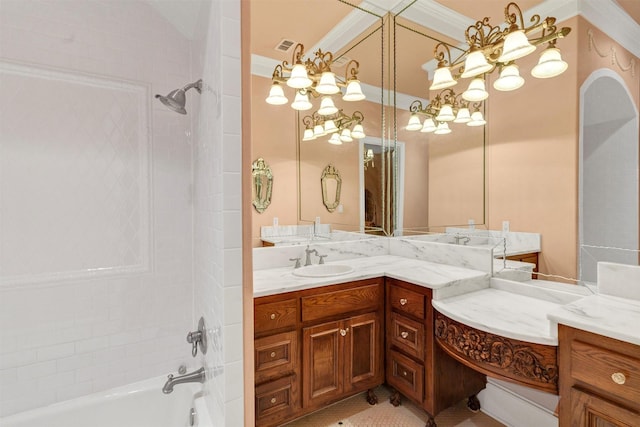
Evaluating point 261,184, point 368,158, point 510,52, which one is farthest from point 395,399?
point 510,52

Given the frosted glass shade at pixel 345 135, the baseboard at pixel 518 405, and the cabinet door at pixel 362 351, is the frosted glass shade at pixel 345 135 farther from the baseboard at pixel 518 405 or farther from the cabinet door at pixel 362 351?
the baseboard at pixel 518 405

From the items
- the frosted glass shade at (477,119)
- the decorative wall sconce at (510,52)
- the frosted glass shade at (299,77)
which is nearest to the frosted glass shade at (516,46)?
the decorative wall sconce at (510,52)

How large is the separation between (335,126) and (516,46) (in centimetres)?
135

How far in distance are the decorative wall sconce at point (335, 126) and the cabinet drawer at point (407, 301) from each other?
1307 mm

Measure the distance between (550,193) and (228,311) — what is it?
1.65 m

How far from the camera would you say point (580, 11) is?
1.54 m

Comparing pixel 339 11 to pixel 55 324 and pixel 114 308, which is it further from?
pixel 55 324

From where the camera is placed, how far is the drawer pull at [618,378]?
1075mm

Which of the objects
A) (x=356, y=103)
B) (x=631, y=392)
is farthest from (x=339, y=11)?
(x=631, y=392)

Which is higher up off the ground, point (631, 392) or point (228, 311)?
point (228, 311)

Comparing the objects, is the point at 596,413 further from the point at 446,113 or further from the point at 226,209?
the point at 446,113

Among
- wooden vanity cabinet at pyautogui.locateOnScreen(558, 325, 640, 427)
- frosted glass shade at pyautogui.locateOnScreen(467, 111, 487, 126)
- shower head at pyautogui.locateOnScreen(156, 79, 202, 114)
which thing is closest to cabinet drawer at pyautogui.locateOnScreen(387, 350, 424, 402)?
wooden vanity cabinet at pyautogui.locateOnScreen(558, 325, 640, 427)

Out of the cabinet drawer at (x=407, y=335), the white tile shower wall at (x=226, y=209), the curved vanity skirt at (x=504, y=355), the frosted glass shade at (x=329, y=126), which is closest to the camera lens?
the white tile shower wall at (x=226, y=209)

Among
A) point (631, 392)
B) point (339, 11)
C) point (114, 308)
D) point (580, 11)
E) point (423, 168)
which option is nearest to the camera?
point (631, 392)
